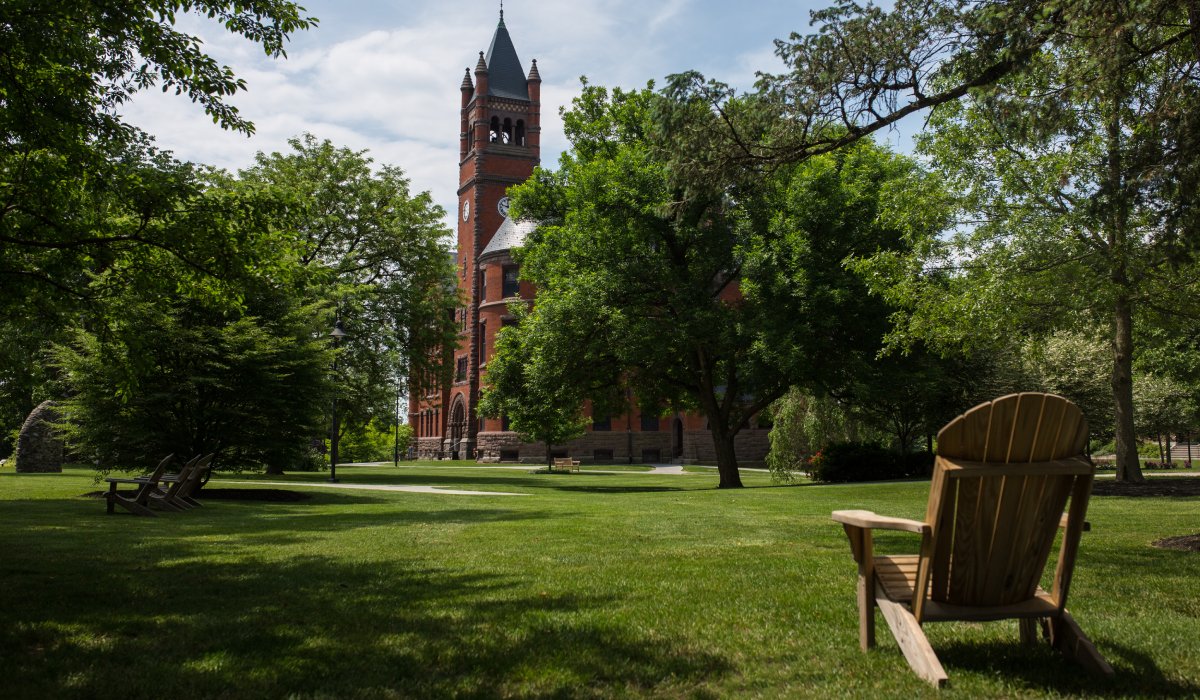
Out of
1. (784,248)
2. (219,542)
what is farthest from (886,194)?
(219,542)

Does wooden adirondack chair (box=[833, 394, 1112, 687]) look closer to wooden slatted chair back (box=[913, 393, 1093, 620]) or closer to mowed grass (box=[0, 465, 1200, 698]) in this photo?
wooden slatted chair back (box=[913, 393, 1093, 620])

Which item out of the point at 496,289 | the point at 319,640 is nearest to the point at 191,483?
the point at 319,640

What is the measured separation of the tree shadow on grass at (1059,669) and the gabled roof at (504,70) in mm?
64104

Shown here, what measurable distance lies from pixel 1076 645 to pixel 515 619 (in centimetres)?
295

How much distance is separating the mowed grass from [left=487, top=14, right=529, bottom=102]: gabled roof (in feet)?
193

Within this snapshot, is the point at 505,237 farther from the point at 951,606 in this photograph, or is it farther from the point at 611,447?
the point at 951,606

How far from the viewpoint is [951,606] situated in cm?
397

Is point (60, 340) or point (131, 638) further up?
point (60, 340)

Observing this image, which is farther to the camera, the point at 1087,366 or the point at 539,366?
the point at 1087,366

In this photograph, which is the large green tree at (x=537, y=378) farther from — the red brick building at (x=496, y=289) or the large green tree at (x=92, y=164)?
the red brick building at (x=496, y=289)

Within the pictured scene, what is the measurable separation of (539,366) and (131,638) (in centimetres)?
2084

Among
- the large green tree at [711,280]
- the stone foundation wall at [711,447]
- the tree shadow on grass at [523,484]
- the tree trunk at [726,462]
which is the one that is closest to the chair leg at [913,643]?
the large green tree at [711,280]

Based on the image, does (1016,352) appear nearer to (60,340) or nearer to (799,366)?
(799,366)

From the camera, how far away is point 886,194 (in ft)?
70.6
